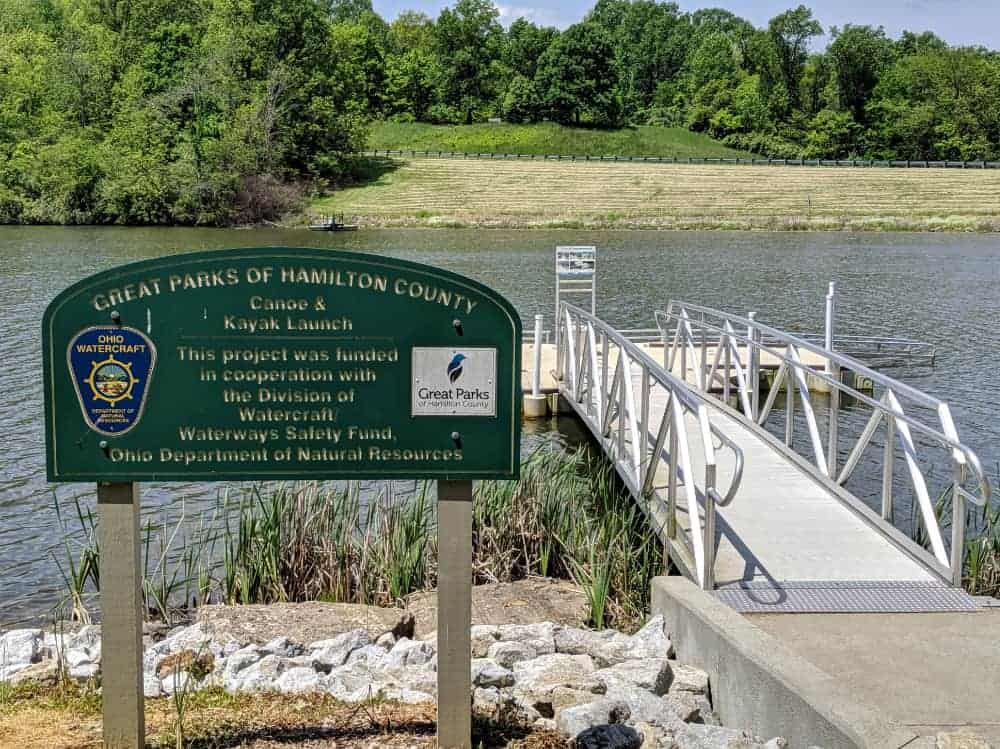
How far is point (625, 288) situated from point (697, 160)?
66.2 m

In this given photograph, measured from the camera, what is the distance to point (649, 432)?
36.1 feet

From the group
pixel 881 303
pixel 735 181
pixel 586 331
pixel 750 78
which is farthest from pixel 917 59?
pixel 586 331

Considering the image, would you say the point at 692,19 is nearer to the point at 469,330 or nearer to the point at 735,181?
the point at 735,181

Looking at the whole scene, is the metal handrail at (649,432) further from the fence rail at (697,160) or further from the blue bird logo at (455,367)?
the fence rail at (697,160)

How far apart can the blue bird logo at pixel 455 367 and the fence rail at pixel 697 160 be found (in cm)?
8838

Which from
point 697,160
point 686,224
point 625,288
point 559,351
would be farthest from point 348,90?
point 559,351

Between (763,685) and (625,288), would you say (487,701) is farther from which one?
(625,288)

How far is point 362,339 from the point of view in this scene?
4.34 meters

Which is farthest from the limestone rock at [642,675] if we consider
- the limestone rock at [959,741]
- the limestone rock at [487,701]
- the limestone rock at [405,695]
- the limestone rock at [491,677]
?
the limestone rock at [959,741]

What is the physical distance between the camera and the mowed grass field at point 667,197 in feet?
220

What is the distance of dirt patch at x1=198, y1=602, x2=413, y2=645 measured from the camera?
21.3ft

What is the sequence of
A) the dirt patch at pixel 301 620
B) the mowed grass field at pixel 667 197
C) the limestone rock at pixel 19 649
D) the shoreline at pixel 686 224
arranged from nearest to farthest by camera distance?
the limestone rock at pixel 19 649
the dirt patch at pixel 301 620
the shoreline at pixel 686 224
the mowed grass field at pixel 667 197

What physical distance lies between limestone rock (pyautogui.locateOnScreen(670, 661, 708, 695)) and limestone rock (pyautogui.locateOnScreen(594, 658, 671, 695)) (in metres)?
0.09

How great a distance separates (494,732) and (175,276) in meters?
2.19
